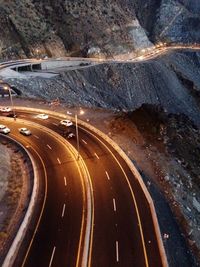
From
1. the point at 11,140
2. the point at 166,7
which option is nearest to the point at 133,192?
the point at 11,140

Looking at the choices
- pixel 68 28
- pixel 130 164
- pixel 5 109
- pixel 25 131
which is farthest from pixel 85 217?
pixel 68 28

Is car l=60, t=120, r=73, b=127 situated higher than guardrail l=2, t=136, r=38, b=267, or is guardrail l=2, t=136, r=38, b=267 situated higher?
car l=60, t=120, r=73, b=127

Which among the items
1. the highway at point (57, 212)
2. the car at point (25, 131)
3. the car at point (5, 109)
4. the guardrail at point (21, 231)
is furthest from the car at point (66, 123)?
the guardrail at point (21, 231)

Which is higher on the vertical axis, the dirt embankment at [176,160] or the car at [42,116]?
the car at [42,116]

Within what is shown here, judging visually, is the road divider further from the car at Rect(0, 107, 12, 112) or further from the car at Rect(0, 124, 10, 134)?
the car at Rect(0, 107, 12, 112)

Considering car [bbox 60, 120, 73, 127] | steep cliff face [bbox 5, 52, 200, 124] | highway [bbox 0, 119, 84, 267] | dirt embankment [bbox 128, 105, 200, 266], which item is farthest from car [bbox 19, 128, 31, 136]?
steep cliff face [bbox 5, 52, 200, 124]

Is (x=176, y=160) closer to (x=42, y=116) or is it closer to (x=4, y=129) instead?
(x=42, y=116)

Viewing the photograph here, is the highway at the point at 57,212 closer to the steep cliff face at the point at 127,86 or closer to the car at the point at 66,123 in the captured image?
the car at the point at 66,123

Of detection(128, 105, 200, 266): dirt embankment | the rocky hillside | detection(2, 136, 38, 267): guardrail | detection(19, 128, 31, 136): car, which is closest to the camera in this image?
detection(2, 136, 38, 267): guardrail
